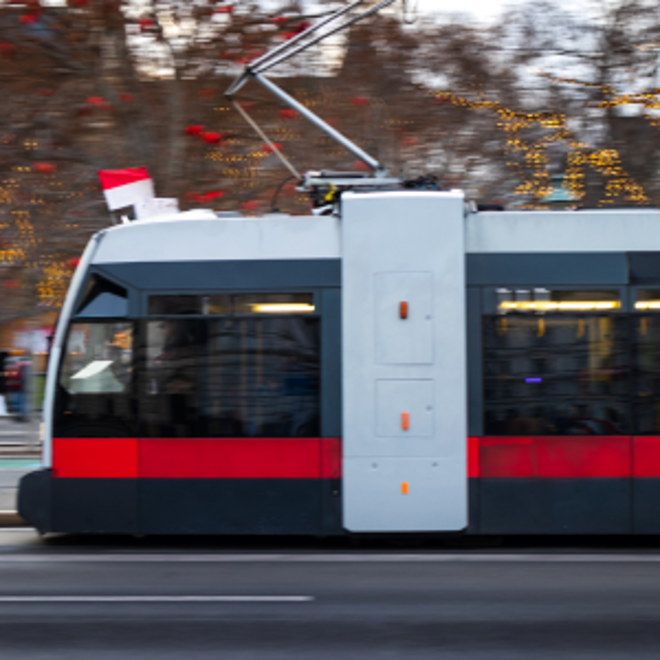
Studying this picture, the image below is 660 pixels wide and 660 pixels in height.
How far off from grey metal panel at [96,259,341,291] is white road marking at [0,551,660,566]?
2.21m

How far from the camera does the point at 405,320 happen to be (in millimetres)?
7270

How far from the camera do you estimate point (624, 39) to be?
12547 millimetres

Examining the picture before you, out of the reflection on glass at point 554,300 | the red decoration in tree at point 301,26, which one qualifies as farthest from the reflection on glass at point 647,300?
the red decoration in tree at point 301,26

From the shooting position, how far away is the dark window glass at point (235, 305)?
734 centimetres

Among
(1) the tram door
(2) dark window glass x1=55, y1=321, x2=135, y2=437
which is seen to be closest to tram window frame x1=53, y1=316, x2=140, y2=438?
(2) dark window glass x1=55, y1=321, x2=135, y2=437

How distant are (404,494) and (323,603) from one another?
1716mm

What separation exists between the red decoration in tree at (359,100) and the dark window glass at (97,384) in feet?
16.8

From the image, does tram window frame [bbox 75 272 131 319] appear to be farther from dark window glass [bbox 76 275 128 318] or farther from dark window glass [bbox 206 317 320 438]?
dark window glass [bbox 206 317 320 438]

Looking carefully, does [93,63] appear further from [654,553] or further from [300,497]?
[654,553]

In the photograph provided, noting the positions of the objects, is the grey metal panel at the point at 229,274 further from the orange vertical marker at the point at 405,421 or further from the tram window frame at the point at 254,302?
the orange vertical marker at the point at 405,421

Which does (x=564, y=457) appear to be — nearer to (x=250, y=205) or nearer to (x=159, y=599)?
(x=159, y=599)

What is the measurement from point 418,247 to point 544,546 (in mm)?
2793

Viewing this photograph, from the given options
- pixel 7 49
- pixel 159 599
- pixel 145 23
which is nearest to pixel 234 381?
pixel 159 599

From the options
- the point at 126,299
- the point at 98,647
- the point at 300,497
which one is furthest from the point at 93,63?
the point at 98,647
